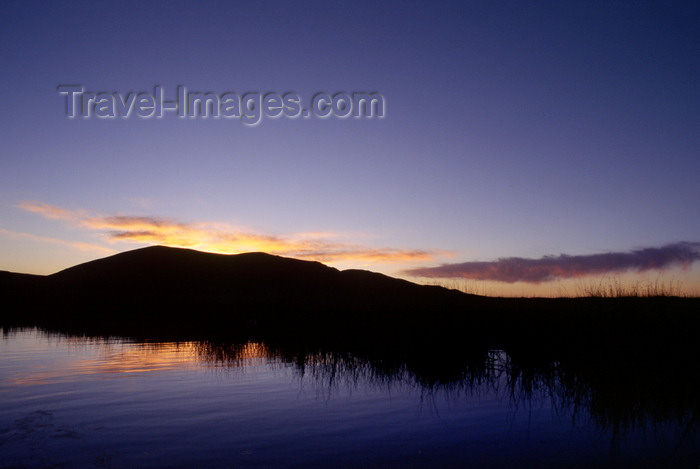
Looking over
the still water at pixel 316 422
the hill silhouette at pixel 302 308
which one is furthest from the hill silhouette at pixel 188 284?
the still water at pixel 316 422

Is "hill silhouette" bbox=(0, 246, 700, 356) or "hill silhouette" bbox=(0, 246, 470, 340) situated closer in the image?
"hill silhouette" bbox=(0, 246, 700, 356)

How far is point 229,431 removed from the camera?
11102 millimetres

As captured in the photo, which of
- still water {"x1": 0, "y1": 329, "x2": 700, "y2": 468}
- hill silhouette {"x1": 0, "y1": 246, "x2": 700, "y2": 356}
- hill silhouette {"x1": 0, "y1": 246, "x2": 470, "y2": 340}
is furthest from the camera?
hill silhouette {"x1": 0, "y1": 246, "x2": 470, "y2": 340}

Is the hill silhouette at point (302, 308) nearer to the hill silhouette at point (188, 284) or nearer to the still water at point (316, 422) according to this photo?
the hill silhouette at point (188, 284)

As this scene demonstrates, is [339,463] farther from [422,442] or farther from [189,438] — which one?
[189,438]

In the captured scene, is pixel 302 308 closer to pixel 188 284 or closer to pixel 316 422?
pixel 316 422

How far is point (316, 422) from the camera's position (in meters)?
11.8

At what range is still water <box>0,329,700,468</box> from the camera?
9.33 metres

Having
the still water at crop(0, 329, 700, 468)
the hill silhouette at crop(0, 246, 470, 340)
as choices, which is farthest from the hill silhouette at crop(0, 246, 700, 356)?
the still water at crop(0, 329, 700, 468)

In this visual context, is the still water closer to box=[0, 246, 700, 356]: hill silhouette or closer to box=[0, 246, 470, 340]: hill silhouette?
box=[0, 246, 700, 356]: hill silhouette

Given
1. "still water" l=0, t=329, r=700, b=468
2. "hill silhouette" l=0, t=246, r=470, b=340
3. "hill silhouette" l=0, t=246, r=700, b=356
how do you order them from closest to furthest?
"still water" l=0, t=329, r=700, b=468, "hill silhouette" l=0, t=246, r=700, b=356, "hill silhouette" l=0, t=246, r=470, b=340

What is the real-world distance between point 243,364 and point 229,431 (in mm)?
10607

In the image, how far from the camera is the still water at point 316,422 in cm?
933

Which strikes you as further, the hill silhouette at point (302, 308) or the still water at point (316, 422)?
the hill silhouette at point (302, 308)
